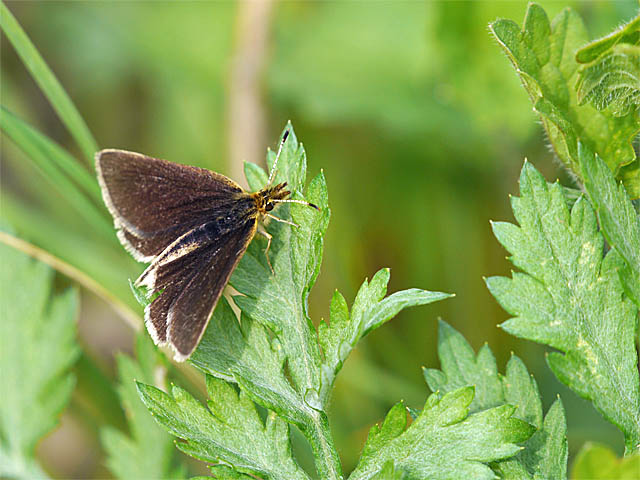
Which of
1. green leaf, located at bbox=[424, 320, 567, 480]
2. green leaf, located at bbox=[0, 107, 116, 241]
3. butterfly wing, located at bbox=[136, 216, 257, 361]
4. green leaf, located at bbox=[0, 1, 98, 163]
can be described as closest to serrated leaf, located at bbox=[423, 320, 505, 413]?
green leaf, located at bbox=[424, 320, 567, 480]

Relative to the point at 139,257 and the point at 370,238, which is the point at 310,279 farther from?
the point at 370,238

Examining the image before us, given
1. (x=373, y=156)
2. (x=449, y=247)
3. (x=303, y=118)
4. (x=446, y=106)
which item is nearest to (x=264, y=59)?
(x=303, y=118)

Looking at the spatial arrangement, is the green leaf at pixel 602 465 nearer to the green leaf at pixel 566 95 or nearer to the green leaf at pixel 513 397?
the green leaf at pixel 513 397

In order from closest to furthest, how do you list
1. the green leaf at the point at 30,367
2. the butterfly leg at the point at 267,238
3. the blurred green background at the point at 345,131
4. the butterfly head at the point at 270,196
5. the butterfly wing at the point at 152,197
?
the butterfly leg at the point at 267,238 < the butterfly head at the point at 270,196 < the butterfly wing at the point at 152,197 < the green leaf at the point at 30,367 < the blurred green background at the point at 345,131

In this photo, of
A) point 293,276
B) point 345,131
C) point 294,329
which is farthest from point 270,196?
point 345,131

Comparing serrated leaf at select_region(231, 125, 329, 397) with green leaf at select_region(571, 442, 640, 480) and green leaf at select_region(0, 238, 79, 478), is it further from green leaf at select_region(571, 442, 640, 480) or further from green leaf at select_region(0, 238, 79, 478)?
green leaf at select_region(0, 238, 79, 478)

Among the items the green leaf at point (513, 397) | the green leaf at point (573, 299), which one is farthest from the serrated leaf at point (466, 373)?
the green leaf at point (573, 299)
